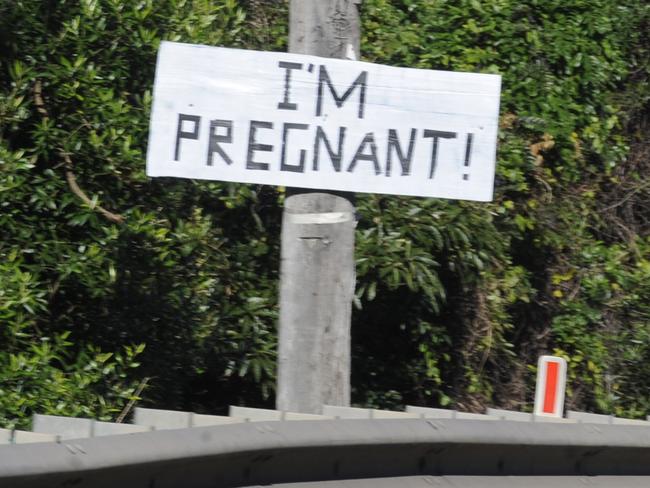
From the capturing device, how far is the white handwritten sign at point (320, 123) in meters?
4.19

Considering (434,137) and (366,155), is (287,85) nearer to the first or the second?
(366,155)

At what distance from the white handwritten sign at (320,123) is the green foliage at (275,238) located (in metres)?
1.64

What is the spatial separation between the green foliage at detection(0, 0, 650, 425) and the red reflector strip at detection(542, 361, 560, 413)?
1.02 m

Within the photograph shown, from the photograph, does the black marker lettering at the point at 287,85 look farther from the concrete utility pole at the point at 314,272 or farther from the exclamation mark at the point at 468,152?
the exclamation mark at the point at 468,152

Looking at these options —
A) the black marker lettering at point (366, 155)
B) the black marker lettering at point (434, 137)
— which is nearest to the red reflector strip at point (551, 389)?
the black marker lettering at point (434, 137)

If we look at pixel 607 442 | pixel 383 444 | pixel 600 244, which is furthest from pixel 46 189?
pixel 600 244

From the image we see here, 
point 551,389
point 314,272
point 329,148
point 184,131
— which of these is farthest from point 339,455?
point 551,389

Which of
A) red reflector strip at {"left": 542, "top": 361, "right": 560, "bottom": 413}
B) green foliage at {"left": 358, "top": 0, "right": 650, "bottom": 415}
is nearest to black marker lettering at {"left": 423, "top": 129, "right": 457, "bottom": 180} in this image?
red reflector strip at {"left": 542, "top": 361, "right": 560, "bottom": 413}

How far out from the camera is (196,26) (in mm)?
6164

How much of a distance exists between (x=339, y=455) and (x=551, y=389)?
2.04 metres

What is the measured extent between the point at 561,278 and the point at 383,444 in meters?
4.68

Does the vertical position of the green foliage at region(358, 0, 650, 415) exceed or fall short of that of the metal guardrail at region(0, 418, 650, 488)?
it exceeds it

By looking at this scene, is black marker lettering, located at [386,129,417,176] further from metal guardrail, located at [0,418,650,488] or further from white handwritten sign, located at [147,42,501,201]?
metal guardrail, located at [0,418,650,488]

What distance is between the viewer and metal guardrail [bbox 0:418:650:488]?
2848mm
